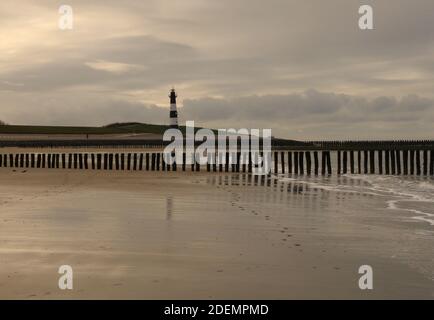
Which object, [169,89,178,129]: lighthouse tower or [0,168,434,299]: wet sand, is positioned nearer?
[0,168,434,299]: wet sand

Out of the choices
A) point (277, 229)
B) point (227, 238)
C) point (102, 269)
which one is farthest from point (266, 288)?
point (277, 229)

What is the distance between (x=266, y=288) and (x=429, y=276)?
7.16 feet

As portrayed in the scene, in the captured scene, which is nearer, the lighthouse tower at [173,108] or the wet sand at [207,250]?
the wet sand at [207,250]

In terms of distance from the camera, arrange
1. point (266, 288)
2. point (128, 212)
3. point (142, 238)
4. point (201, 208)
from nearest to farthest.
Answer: point (266, 288) → point (142, 238) → point (128, 212) → point (201, 208)

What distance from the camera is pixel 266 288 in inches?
263

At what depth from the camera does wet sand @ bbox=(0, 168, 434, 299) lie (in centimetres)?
666

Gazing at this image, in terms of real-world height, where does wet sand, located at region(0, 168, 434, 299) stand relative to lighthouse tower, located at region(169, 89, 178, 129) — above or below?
below

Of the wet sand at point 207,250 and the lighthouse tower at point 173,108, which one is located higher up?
the lighthouse tower at point 173,108

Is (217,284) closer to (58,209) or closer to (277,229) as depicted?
(277,229)

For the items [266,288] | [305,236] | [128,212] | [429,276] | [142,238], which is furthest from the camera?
[128,212]

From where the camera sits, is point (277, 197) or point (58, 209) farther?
point (277, 197)

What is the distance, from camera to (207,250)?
29.0ft

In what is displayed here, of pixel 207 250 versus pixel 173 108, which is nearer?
pixel 207 250

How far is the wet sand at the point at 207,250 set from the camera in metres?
Answer: 6.66
